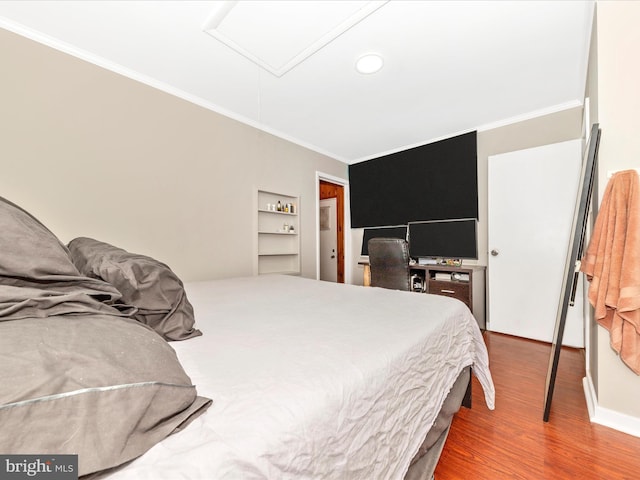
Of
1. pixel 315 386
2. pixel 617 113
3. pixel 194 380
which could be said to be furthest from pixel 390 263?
pixel 194 380

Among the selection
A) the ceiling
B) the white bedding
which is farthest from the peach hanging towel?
the ceiling

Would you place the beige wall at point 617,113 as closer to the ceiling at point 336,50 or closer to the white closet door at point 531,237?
the ceiling at point 336,50

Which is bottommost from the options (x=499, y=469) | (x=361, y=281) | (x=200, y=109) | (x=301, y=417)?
(x=499, y=469)

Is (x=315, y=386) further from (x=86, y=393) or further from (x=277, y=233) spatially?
(x=277, y=233)

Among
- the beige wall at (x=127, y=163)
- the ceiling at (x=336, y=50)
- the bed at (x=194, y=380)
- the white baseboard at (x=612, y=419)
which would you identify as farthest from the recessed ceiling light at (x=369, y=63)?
the white baseboard at (x=612, y=419)

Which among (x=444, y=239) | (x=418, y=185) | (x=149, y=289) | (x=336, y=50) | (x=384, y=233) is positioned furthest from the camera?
(x=384, y=233)

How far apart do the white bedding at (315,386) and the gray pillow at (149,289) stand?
87 mm

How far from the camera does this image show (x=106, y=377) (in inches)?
19.7

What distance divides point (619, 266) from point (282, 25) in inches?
101

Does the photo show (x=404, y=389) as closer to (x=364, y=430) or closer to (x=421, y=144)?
(x=364, y=430)

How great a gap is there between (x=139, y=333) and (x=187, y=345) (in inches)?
13.8

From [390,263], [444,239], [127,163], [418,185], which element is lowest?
[390,263]

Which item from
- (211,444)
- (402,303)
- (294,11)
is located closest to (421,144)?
(294,11)

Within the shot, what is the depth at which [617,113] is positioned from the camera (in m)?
1.54
